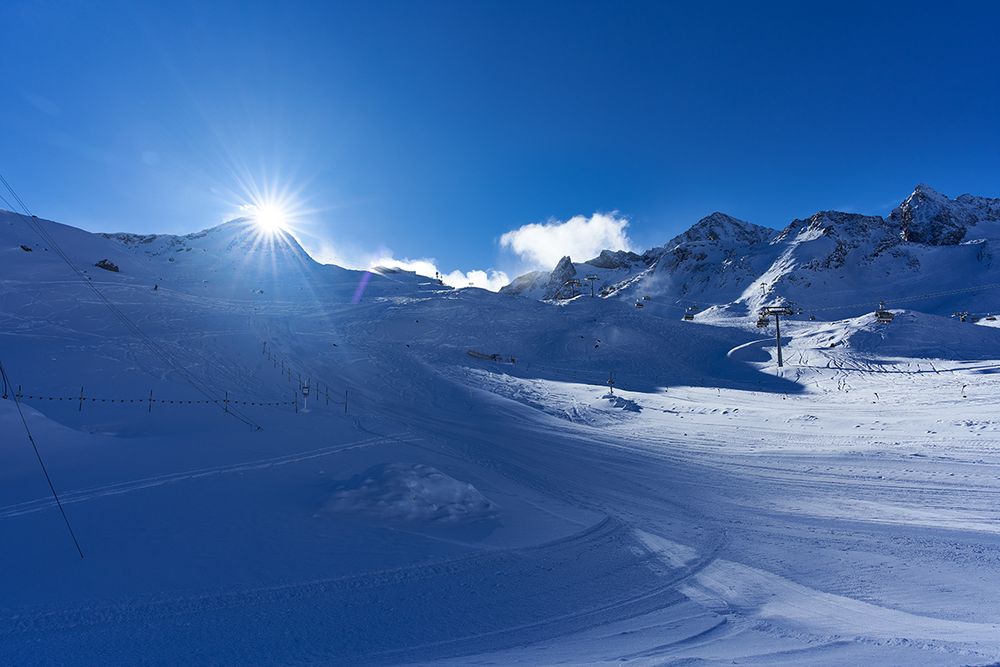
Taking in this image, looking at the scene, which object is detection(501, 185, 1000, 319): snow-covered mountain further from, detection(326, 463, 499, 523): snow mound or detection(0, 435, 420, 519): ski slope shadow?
detection(326, 463, 499, 523): snow mound

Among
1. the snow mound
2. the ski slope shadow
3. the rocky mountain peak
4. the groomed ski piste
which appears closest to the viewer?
the groomed ski piste

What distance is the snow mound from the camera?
34.3 feet

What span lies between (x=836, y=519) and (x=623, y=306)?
60.5 m

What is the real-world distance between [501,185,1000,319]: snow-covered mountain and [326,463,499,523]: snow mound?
87.7 metres

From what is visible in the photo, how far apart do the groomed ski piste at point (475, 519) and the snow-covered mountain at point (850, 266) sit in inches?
2776

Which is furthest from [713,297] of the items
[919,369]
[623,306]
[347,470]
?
[347,470]

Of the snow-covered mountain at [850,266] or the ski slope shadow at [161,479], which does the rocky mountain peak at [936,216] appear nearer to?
the snow-covered mountain at [850,266]

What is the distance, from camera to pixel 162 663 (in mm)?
5387

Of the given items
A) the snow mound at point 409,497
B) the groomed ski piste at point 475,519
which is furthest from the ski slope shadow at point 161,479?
the snow mound at point 409,497

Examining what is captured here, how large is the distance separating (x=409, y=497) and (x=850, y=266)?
127 meters

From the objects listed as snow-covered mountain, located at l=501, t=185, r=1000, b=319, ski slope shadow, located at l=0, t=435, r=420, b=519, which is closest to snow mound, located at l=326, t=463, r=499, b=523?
ski slope shadow, located at l=0, t=435, r=420, b=519

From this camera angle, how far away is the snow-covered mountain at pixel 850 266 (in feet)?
299

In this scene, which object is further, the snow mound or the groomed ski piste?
the snow mound

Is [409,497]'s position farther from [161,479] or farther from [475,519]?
[161,479]
